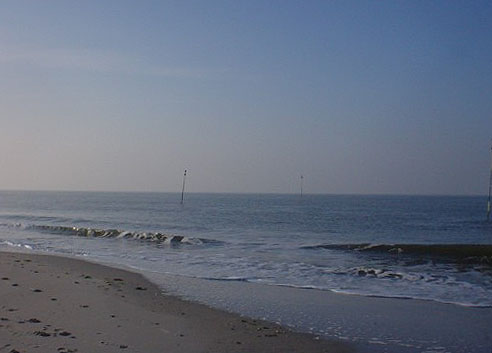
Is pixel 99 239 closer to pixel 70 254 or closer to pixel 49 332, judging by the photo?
pixel 70 254

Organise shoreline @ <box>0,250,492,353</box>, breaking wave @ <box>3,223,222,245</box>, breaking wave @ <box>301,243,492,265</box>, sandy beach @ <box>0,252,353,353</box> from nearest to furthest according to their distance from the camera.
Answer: sandy beach @ <box>0,252,353,353</box>
shoreline @ <box>0,250,492,353</box>
breaking wave @ <box>301,243,492,265</box>
breaking wave @ <box>3,223,222,245</box>

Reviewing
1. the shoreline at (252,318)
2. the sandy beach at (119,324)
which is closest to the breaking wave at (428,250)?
the shoreline at (252,318)

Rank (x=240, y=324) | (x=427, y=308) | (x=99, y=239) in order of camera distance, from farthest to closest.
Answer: (x=99, y=239) < (x=427, y=308) < (x=240, y=324)

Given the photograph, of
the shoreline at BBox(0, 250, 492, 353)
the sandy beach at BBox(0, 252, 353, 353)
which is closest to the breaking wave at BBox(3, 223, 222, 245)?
the shoreline at BBox(0, 250, 492, 353)

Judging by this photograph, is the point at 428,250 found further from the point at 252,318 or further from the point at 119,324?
the point at 119,324

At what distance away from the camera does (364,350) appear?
8.03 m

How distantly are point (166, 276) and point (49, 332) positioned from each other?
25.4ft

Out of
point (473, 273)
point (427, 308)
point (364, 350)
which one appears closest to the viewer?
point (364, 350)

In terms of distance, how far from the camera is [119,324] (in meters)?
9.27

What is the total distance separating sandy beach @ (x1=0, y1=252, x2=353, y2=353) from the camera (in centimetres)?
788

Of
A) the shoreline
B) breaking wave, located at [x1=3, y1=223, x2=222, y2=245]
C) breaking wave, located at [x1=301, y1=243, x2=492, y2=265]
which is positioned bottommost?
breaking wave, located at [x1=3, y1=223, x2=222, y2=245]

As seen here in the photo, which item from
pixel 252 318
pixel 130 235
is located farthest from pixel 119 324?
pixel 130 235

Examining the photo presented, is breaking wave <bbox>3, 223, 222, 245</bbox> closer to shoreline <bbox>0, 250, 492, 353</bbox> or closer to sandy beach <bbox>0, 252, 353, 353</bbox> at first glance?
shoreline <bbox>0, 250, 492, 353</bbox>

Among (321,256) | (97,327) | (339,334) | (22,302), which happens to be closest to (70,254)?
(321,256)
